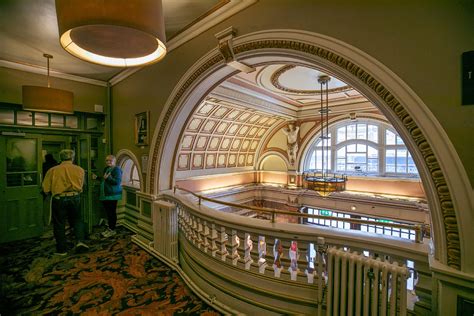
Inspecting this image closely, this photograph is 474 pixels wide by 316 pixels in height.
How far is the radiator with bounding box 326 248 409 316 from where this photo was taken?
5.08 feet

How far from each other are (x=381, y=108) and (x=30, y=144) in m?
6.44

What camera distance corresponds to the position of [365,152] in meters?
7.89

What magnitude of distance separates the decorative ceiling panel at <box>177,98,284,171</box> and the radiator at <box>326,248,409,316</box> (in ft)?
16.0

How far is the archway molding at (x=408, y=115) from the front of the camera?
4.62ft

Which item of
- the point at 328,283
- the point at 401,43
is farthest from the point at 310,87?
the point at 328,283

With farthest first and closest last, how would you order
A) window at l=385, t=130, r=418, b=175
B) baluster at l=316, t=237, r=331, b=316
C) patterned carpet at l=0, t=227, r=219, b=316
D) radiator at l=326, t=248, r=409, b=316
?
window at l=385, t=130, r=418, b=175 < patterned carpet at l=0, t=227, r=219, b=316 < baluster at l=316, t=237, r=331, b=316 < radiator at l=326, t=248, r=409, b=316

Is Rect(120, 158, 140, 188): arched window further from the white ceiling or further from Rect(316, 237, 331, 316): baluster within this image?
Rect(316, 237, 331, 316): baluster

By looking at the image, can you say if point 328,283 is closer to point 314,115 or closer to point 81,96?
point 81,96

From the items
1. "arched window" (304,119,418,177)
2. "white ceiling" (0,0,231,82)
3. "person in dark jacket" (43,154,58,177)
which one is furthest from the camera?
"arched window" (304,119,418,177)

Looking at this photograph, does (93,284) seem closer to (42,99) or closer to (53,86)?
(42,99)

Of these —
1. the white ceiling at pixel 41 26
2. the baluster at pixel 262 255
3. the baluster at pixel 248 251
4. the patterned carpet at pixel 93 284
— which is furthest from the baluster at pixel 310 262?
the white ceiling at pixel 41 26

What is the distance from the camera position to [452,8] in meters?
1.40

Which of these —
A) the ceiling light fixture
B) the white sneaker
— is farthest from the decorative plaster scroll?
the white sneaker

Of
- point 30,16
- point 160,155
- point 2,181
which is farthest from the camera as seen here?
point 2,181
